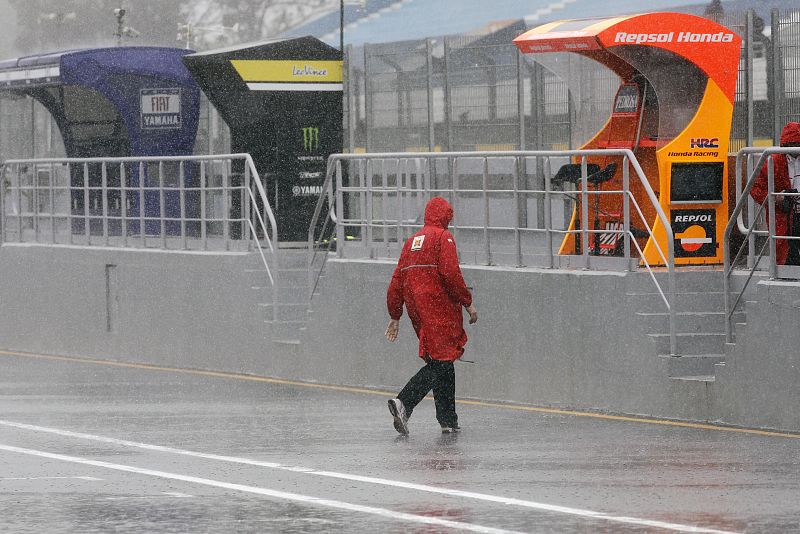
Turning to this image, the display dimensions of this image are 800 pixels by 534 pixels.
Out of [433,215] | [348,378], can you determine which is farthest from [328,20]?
[433,215]

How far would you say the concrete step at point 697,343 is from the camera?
49.3 ft

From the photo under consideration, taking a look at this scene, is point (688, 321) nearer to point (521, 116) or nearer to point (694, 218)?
point (694, 218)

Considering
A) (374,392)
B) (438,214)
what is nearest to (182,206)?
(374,392)

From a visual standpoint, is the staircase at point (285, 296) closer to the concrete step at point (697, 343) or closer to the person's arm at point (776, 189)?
the concrete step at point (697, 343)

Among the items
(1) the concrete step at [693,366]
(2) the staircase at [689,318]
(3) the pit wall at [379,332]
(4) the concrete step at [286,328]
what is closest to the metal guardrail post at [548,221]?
(3) the pit wall at [379,332]

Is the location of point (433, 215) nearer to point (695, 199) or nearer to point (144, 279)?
point (695, 199)

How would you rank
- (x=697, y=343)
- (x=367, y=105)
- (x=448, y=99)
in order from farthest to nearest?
(x=367, y=105) < (x=448, y=99) < (x=697, y=343)

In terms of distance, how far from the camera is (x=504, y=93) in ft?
66.6

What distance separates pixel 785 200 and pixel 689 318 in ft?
5.00

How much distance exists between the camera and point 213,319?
20.5 meters

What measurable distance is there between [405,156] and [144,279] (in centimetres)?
526

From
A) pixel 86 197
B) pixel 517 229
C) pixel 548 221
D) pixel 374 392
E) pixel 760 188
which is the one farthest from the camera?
pixel 86 197

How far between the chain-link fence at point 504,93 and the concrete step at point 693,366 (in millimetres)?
3131

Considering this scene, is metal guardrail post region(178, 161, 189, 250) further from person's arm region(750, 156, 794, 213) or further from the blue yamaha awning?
person's arm region(750, 156, 794, 213)
